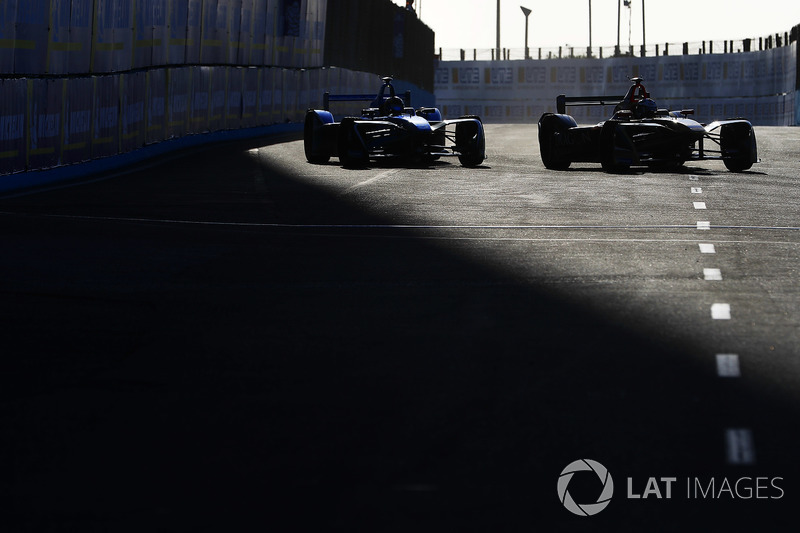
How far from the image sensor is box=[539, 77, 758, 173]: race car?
19750mm

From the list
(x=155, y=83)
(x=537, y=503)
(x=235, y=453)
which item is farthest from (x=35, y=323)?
(x=155, y=83)

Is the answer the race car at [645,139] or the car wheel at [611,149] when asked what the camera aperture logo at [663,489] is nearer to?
the race car at [645,139]

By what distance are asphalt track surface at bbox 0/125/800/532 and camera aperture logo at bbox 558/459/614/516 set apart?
4cm

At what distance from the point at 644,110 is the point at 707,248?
398 inches

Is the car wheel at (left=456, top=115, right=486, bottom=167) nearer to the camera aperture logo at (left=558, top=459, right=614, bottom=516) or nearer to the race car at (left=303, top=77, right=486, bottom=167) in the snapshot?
the race car at (left=303, top=77, right=486, bottom=167)

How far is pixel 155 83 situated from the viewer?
25.5m

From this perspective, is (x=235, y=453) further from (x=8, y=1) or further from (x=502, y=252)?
(x=8, y=1)

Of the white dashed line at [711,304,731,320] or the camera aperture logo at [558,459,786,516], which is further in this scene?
the white dashed line at [711,304,731,320]

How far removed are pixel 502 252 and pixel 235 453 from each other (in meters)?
5.95

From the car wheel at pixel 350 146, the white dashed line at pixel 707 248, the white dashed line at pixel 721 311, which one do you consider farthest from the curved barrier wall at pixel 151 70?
the white dashed line at pixel 721 311

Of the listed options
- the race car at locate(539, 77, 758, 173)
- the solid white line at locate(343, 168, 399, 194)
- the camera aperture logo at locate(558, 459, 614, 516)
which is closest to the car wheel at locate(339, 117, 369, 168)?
the solid white line at locate(343, 168, 399, 194)

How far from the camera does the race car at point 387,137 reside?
2127 cm

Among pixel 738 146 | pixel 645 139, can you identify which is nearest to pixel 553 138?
pixel 645 139

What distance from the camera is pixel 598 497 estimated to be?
4.31 m
